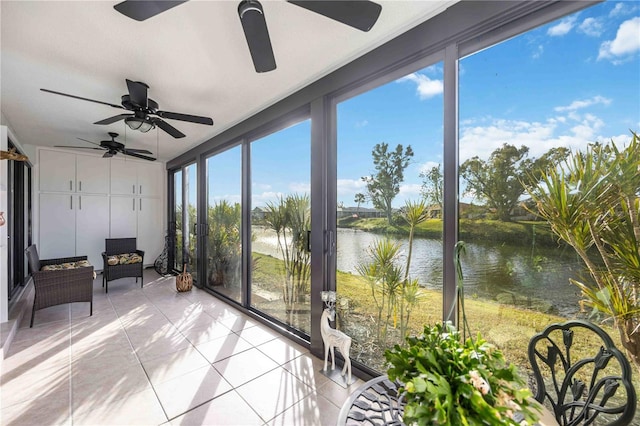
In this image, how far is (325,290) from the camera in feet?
7.90

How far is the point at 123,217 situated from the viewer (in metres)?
5.79

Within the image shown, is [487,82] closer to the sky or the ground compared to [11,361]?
closer to the sky

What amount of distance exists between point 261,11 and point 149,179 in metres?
6.03

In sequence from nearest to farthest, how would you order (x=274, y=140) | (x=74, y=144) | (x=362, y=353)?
(x=362, y=353) → (x=274, y=140) → (x=74, y=144)

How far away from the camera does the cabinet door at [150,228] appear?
19.7 ft

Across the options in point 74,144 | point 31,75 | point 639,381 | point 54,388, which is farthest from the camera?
point 74,144

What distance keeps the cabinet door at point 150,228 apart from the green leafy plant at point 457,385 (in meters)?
6.77

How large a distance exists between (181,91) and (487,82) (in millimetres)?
2725

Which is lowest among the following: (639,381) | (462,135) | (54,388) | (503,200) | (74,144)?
(54,388)

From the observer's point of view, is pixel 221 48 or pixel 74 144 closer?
pixel 221 48

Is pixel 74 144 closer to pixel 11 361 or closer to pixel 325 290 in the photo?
pixel 11 361

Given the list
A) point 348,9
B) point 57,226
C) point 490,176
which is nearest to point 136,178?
point 57,226

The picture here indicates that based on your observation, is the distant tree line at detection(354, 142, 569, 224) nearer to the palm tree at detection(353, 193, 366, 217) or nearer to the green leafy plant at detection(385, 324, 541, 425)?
the palm tree at detection(353, 193, 366, 217)

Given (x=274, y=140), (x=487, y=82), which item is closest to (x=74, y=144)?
(x=274, y=140)
